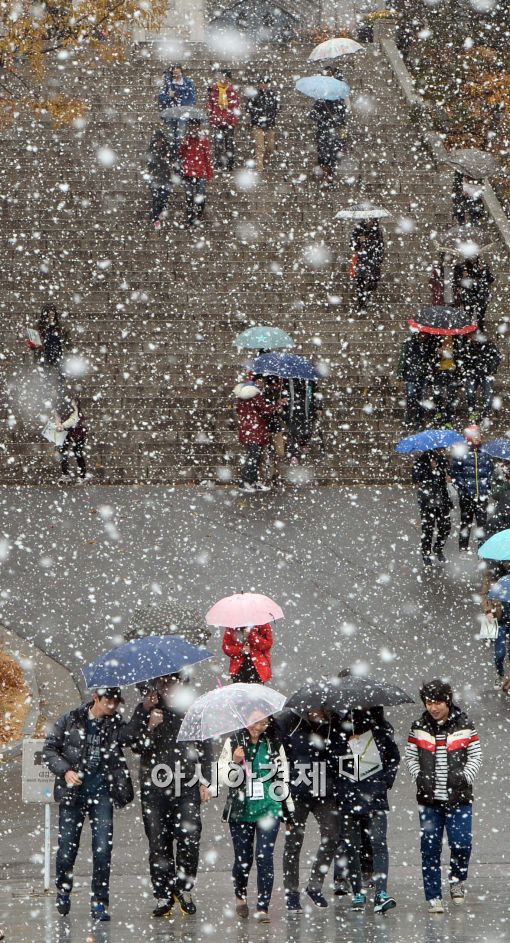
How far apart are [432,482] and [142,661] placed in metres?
8.27

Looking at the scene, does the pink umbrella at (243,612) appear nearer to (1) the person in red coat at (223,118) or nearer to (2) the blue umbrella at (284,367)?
(2) the blue umbrella at (284,367)

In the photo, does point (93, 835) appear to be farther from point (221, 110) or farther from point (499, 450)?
point (221, 110)

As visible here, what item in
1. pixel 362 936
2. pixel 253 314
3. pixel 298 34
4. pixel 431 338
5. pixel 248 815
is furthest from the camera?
pixel 298 34

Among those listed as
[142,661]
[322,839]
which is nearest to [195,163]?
[142,661]

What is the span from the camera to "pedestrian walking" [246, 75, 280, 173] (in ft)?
87.9

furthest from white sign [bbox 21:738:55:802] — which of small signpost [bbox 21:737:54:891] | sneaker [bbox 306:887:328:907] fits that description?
sneaker [bbox 306:887:328:907]

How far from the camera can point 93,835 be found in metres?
8.77

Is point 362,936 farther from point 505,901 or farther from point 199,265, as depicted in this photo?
point 199,265

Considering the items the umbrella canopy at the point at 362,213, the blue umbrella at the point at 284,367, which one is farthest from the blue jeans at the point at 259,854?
the umbrella canopy at the point at 362,213

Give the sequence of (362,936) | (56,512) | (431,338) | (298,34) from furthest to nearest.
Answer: (298,34), (431,338), (56,512), (362,936)

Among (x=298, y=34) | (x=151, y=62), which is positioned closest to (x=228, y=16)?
(x=298, y=34)

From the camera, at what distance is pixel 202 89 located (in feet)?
98.2

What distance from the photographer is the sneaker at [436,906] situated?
857 centimetres

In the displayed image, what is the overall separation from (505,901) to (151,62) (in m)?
24.6
